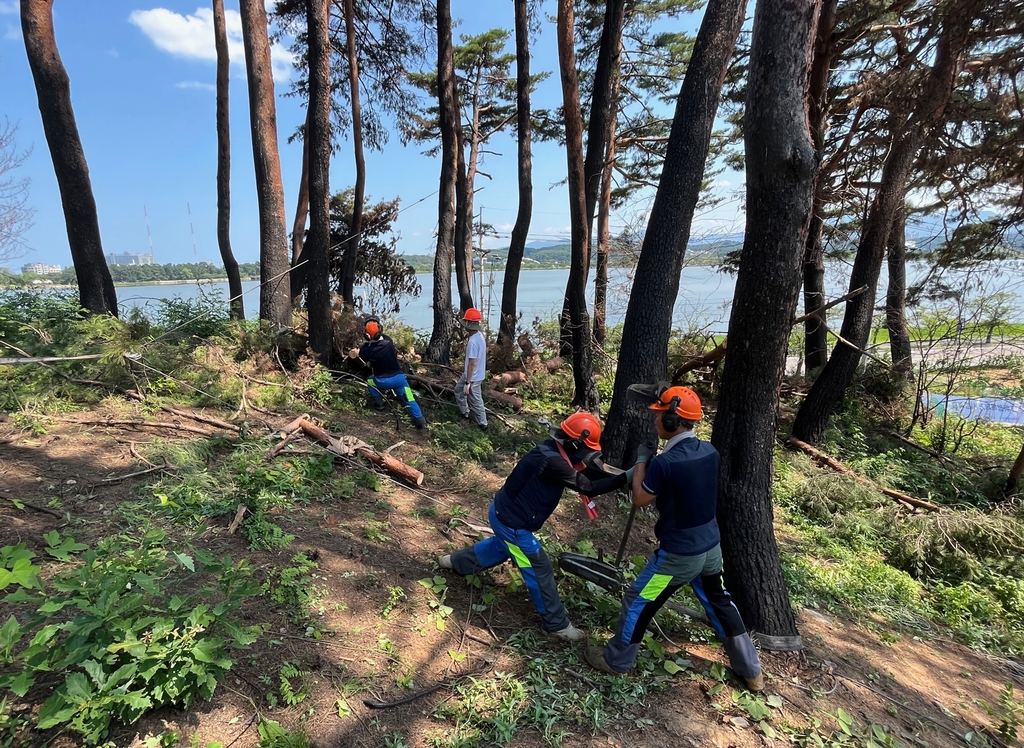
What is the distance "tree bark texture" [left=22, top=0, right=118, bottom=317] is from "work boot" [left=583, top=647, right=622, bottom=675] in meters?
8.53

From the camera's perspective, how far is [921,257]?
14633 millimetres

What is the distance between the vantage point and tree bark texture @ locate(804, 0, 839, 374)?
26.4ft

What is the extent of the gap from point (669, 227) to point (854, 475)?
533cm

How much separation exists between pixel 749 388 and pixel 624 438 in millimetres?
2771

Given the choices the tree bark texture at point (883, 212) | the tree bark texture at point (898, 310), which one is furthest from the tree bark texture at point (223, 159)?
the tree bark texture at point (898, 310)

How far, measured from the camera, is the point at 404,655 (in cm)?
318

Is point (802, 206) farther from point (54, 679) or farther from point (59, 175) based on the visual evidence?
point (59, 175)

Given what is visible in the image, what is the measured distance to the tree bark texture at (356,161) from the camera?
11.1 meters

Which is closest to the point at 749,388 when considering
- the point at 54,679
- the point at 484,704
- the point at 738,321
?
the point at 738,321

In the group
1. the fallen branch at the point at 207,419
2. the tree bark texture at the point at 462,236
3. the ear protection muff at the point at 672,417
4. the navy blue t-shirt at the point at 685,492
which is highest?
the tree bark texture at the point at 462,236

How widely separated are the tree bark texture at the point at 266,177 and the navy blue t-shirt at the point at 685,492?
7.32 meters

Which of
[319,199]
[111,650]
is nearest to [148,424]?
[111,650]

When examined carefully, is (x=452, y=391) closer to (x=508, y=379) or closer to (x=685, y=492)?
(x=508, y=379)

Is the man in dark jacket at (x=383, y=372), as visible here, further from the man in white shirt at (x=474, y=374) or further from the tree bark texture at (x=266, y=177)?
the tree bark texture at (x=266, y=177)
